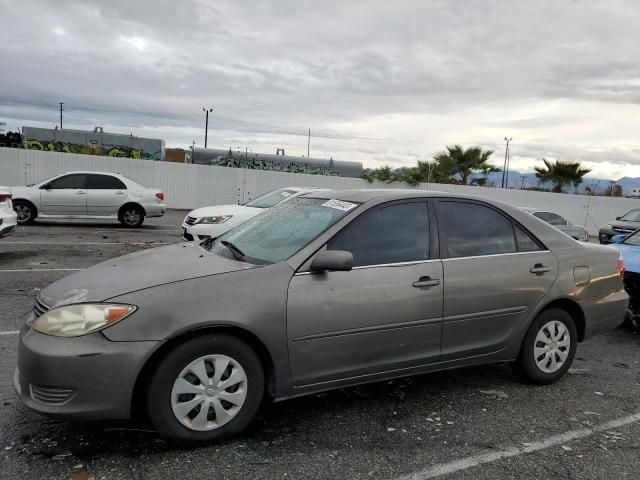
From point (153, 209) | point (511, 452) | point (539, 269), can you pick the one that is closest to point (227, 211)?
point (153, 209)

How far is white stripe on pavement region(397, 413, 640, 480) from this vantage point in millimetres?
3008

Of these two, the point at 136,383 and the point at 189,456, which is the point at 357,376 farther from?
the point at 136,383

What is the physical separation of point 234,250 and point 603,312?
3.13 m

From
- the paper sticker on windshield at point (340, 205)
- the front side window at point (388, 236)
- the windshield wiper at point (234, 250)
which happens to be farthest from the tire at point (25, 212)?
the front side window at point (388, 236)

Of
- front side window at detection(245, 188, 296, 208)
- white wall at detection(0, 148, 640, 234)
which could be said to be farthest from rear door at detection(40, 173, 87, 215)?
white wall at detection(0, 148, 640, 234)

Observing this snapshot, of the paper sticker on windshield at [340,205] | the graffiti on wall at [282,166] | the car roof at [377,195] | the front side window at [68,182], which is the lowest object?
the front side window at [68,182]

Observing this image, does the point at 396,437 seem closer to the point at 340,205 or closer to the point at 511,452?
the point at 511,452

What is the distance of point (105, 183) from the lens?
14.8m

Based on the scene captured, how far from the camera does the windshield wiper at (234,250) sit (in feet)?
12.0

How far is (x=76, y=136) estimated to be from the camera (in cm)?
3256

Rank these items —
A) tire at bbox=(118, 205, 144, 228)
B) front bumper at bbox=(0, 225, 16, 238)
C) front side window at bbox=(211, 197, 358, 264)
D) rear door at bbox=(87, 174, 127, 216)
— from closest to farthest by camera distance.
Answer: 1. front side window at bbox=(211, 197, 358, 264)
2. front bumper at bbox=(0, 225, 16, 238)
3. rear door at bbox=(87, 174, 127, 216)
4. tire at bbox=(118, 205, 144, 228)

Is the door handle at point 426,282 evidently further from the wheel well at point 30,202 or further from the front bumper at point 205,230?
the wheel well at point 30,202

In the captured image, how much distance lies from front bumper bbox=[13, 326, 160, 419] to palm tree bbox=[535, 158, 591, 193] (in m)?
32.1

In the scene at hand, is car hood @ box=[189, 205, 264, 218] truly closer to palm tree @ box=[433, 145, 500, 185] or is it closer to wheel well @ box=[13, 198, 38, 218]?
wheel well @ box=[13, 198, 38, 218]
